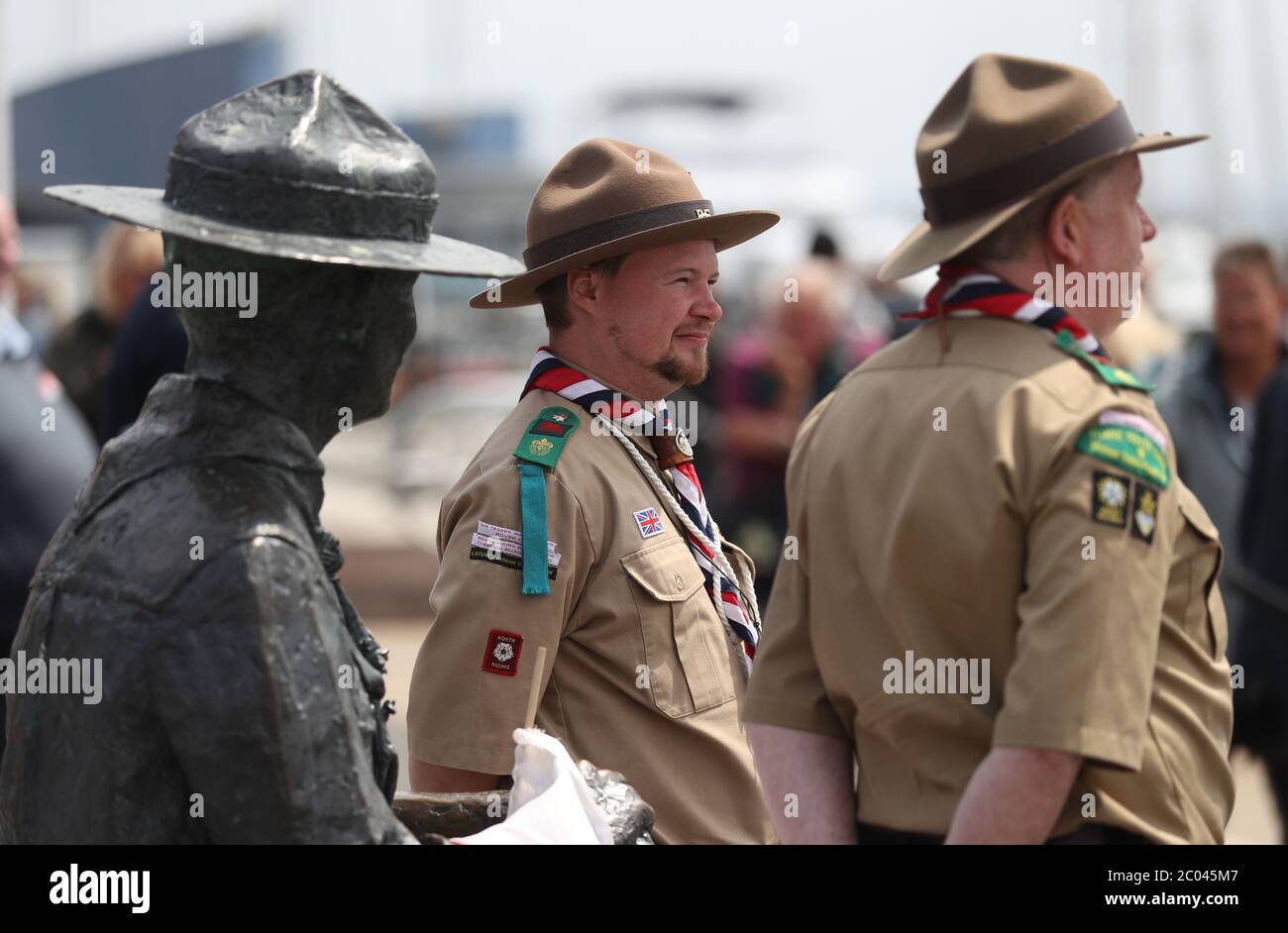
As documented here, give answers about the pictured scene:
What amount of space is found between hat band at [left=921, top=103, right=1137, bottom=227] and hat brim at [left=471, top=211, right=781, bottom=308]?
793 millimetres

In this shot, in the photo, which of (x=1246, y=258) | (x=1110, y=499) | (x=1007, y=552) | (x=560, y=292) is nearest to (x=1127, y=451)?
(x=1110, y=499)

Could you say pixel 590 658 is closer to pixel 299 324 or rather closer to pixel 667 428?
pixel 667 428

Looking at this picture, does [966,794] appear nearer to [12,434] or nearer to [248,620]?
[248,620]

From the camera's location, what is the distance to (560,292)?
3.48 meters

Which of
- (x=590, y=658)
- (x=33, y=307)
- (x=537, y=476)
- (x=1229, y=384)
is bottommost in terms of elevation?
(x=33, y=307)

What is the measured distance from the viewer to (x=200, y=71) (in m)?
9.45

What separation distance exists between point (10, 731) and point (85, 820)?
184mm

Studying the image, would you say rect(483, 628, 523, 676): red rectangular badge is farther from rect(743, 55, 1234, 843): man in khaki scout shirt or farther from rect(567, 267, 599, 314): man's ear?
rect(567, 267, 599, 314): man's ear

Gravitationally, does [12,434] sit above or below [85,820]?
below

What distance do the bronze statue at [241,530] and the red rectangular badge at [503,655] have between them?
2.67 ft

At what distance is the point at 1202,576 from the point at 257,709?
4.43ft

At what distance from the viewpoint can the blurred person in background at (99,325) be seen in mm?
6262

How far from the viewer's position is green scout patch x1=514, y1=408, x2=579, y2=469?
3.22 m
